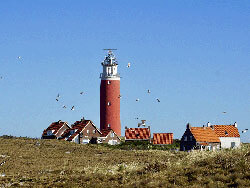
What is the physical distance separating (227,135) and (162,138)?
14.0 meters

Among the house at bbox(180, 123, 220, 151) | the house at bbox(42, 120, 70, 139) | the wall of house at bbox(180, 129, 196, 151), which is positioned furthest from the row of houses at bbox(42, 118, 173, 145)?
the house at bbox(180, 123, 220, 151)

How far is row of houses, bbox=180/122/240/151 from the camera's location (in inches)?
3078

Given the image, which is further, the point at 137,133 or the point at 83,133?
the point at 137,133

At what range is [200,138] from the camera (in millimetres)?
78500

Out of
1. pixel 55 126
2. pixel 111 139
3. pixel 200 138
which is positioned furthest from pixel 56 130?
pixel 200 138

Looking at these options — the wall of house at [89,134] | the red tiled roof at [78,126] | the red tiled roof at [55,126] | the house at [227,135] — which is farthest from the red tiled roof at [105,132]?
the house at [227,135]

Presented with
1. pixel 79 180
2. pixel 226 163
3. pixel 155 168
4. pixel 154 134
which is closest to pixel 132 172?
pixel 155 168

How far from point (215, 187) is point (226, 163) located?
12.8 ft

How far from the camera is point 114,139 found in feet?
307

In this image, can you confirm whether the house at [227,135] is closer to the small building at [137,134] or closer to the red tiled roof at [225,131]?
the red tiled roof at [225,131]

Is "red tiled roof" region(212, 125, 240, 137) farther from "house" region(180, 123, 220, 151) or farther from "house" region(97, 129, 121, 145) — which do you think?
"house" region(97, 129, 121, 145)

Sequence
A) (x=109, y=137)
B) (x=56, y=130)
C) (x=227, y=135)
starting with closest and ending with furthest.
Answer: (x=227, y=135)
(x=109, y=137)
(x=56, y=130)

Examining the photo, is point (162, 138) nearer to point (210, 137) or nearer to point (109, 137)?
point (109, 137)

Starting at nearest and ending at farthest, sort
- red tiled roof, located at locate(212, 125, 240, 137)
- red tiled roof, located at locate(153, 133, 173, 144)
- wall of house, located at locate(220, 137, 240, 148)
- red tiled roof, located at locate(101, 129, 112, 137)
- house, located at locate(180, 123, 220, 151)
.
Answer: house, located at locate(180, 123, 220, 151)
wall of house, located at locate(220, 137, 240, 148)
red tiled roof, located at locate(212, 125, 240, 137)
red tiled roof, located at locate(153, 133, 173, 144)
red tiled roof, located at locate(101, 129, 112, 137)
